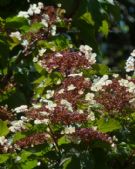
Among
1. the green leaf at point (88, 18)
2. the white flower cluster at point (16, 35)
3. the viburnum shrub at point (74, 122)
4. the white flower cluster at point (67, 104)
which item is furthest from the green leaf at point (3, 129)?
the green leaf at point (88, 18)

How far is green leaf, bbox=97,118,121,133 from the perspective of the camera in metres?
2.43

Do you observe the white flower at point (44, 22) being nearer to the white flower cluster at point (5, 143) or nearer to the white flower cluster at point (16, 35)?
the white flower cluster at point (16, 35)

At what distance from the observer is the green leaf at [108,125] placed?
2.43 m

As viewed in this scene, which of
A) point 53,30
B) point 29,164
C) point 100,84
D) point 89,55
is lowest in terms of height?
point 29,164

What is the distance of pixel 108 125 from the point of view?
244 centimetres

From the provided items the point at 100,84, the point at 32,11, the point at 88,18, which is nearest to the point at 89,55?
the point at 100,84

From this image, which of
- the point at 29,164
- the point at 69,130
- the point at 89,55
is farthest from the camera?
the point at 89,55

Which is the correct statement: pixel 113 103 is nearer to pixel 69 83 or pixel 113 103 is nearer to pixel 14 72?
pixel 69 83

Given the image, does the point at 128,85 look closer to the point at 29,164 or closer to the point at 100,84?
the point at 100,84

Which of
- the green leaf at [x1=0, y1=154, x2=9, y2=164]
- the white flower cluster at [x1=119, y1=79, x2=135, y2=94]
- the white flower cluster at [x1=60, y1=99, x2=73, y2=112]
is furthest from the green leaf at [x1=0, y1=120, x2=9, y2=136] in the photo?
the white flower cluster at [x1=119, y1=79, x2=135, y2=94]

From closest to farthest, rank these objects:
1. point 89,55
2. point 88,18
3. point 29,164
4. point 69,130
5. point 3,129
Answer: point 69,130 → point 29,164 → point 3,129 → point 89,55 → point 88,18

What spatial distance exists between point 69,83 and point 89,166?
1.40ft

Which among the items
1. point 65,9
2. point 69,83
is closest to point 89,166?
point 69,83

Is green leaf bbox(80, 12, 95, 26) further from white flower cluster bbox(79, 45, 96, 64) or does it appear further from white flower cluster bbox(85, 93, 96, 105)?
white flower cluster bbox(85, 93, 96, 105)
